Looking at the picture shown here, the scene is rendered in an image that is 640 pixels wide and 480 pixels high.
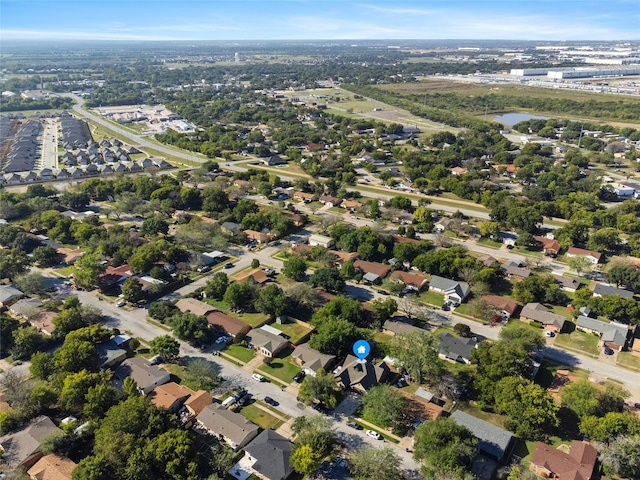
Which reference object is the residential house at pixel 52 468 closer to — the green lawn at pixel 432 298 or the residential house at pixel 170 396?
the residential house at pixel 170 396

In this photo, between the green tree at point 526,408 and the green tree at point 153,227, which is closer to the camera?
the green tree at point 526,408

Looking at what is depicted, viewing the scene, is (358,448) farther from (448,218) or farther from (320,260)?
(448,218)

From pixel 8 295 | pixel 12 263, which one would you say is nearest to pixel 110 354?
pixel 8 295

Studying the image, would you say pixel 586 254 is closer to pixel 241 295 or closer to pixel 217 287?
pixel 241 295

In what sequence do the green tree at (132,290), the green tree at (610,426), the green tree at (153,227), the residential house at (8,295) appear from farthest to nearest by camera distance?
the green tree at (153,227)
the green tree at (132,290)
the residential house at (8,295)
the green tree at (610,426)

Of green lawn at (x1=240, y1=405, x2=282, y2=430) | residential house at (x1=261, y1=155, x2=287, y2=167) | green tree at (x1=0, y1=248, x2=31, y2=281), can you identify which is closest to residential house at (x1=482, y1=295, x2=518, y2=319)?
green lawn at (x1=240, y1=405, x2=282, y2=430)

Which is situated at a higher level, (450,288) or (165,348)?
(450,288)

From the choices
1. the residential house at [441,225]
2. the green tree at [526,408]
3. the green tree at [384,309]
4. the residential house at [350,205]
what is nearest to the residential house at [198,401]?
the green tree at [384,309]
